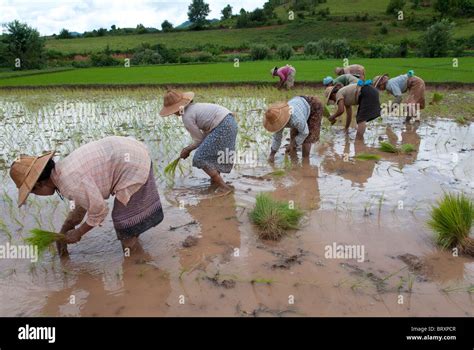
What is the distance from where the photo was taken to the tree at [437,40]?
21531 mm

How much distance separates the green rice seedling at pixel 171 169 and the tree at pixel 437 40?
21040 millimetres

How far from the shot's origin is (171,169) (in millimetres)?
4738

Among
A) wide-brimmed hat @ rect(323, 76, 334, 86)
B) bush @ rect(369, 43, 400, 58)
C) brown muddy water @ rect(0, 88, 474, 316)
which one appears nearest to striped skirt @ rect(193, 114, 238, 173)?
brown muddy water @ rect(0, 88, 474, 316)

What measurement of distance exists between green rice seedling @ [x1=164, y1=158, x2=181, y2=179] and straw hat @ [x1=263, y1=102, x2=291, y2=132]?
3.53 feet

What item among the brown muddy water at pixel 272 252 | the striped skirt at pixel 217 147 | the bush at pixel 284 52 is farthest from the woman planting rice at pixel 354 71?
the bush at pixel 284 52

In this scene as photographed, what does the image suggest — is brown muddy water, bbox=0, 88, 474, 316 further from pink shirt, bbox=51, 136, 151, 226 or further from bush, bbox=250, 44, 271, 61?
bush, bbox=250, 44, 271, 61

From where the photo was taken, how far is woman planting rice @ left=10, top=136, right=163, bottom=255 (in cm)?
254

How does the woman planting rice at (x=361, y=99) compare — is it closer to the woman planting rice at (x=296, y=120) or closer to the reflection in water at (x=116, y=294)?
the woman planting rice at (x=296, y=120)

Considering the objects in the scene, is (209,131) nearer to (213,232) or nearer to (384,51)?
(213,232)

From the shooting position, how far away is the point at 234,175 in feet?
16.2

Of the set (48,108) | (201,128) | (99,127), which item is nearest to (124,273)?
(201,128)

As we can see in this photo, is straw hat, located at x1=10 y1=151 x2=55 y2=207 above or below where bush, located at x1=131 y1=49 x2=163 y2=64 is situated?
below

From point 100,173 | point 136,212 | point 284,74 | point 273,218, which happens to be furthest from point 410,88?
point 100,173
